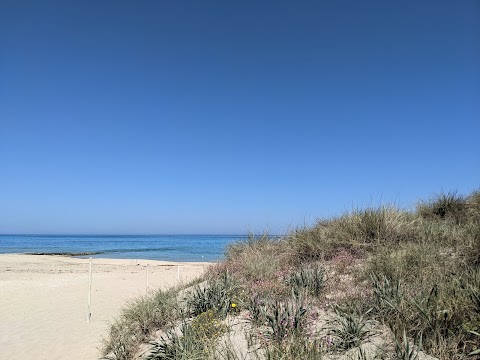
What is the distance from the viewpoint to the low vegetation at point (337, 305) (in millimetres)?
3934

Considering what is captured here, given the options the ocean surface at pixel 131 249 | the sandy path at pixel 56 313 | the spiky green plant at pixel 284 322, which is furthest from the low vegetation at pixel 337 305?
the ocean surface at pixel 131 249

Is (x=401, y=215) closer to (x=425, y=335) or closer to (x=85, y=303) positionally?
(x=425, y=335)

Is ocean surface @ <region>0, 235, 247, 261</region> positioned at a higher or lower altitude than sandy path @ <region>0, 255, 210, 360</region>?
lower

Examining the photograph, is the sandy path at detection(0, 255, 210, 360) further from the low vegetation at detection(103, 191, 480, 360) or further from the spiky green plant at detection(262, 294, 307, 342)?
the spiky green plant at detection(262, 294, 307, 342)

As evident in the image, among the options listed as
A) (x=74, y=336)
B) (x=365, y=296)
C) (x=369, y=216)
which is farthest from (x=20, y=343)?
(x=369, y=216)

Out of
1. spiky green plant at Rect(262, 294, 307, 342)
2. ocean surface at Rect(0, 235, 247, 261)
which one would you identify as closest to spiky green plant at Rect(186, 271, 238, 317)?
spiky green plant at Rect(262, 294, 307, 342)

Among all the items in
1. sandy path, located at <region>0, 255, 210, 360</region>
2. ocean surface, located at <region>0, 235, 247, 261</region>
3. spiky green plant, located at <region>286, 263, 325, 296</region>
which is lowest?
ocean surface, located at <region>0, 235, 247, 261</region>

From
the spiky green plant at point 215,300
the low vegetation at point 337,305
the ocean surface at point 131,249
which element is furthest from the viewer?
the ocean surface at point 131,249

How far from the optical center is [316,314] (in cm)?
512

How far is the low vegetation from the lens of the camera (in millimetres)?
3934

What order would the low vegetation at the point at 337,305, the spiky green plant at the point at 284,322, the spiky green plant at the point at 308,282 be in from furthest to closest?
1. the spiky green plant at the point at 308,282
2. the spiky green plant at the point at 284,322
3. the low vegetation at the point at 337,305

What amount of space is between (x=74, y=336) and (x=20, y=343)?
50.3 inches

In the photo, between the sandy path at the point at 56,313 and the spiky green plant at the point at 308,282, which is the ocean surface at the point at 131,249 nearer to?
the sandy path at the point at 56,313

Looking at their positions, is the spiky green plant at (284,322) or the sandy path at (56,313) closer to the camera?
the spiky green plant at (284,322)
